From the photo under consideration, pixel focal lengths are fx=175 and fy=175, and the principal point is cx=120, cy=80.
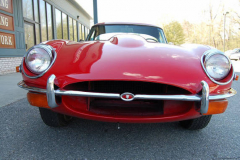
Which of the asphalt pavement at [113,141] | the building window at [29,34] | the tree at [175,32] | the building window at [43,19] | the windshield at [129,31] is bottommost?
the asphalt pavement at [113,141]

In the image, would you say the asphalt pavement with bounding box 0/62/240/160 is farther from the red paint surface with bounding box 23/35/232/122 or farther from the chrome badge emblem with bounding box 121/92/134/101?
the chrome badge emblem with bounding box 121/92/134/101

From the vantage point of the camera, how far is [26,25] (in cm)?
726

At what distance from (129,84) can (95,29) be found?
63.4 inches

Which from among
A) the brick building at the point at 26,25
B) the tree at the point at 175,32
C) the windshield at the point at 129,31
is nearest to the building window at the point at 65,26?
the brick building at the point at 26,25

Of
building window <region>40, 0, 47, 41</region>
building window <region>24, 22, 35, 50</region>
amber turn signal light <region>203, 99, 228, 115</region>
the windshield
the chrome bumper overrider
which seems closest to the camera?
the chrome bumper overrider

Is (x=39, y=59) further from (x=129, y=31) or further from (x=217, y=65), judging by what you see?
(x=129, y=31)

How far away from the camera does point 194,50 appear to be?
163 cm

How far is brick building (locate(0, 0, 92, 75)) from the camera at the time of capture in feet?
19.0

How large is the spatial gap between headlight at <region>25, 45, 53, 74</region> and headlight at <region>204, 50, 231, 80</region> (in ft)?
4.15

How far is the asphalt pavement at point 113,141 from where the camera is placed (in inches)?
52.8

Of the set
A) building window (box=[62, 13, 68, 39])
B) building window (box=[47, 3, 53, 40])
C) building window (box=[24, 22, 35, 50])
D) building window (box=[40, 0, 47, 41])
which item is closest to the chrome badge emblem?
building window (box=[24, 22, 35, 50])

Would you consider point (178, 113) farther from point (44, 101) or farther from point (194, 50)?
point (44, 101)

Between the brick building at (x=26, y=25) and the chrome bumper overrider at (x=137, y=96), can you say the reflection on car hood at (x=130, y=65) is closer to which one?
the chrome bumper overrider at (x=137, y=96)

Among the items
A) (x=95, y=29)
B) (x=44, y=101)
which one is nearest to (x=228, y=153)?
(x=44, y=101)
